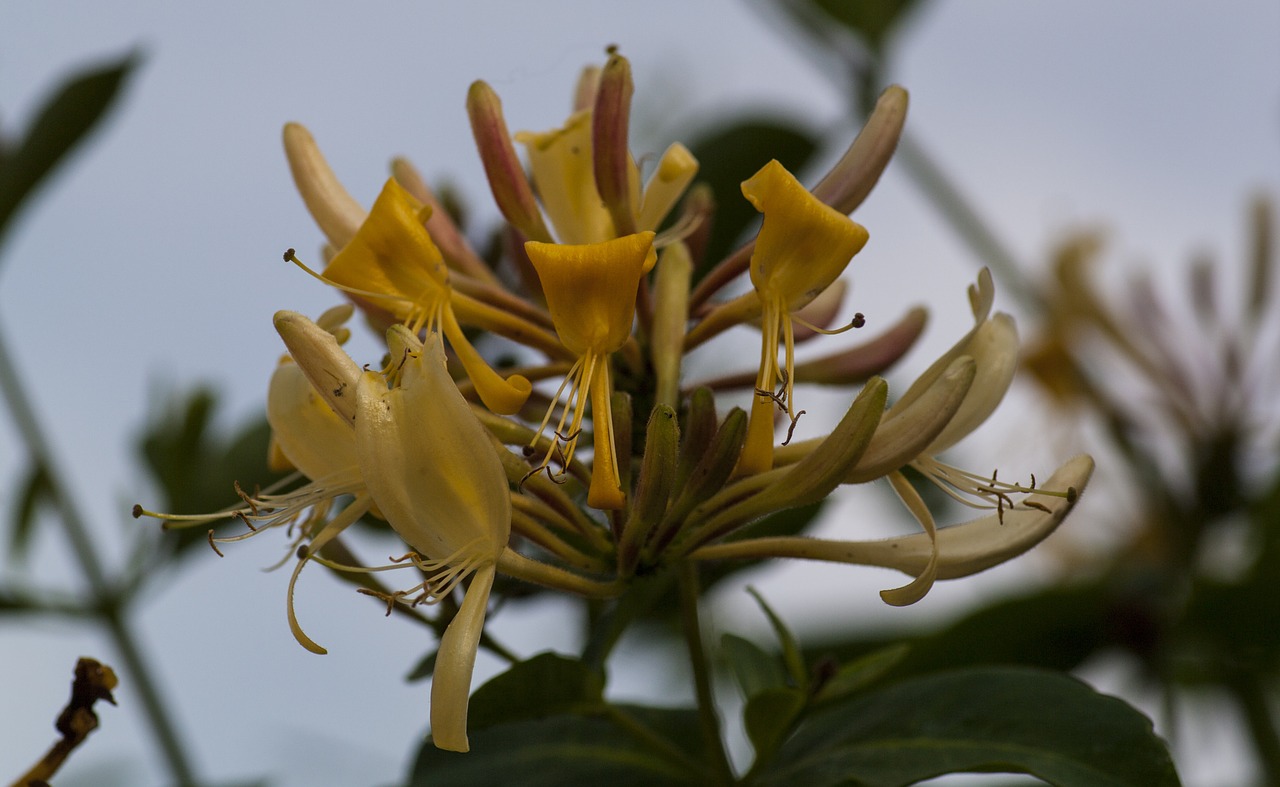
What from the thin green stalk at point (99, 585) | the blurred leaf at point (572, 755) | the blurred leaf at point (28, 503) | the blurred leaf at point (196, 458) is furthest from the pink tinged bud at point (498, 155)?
the blurred leaf at point (28, 503)

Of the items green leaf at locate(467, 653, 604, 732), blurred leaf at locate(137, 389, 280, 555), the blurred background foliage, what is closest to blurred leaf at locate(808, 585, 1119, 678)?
the blurred background foliage

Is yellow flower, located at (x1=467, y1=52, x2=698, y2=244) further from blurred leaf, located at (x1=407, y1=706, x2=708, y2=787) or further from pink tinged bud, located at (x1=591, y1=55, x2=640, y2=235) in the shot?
blurred leaf, located at (x1=407, y1=706, x2=708, y2=787)

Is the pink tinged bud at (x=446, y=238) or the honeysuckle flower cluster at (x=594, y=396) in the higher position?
the pink tinged bud at (x=446, y=238)

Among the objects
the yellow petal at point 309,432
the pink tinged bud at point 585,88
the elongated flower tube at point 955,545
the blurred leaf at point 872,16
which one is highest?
the blurred leaf at point 872,16

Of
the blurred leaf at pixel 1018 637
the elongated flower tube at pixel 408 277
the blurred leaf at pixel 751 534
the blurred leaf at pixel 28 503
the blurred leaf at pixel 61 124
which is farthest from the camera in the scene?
the blurred leaf at pixel 28 503

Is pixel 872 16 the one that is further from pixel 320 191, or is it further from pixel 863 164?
pixel 320 191

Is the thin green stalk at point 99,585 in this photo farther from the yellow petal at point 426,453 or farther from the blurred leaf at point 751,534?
the yellow petal at point 426,453
